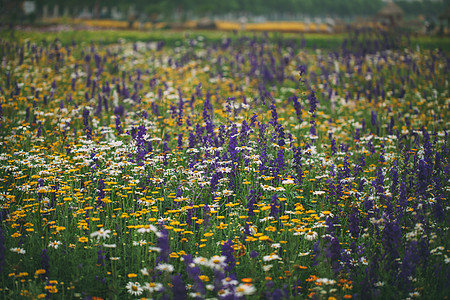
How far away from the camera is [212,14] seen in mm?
80000

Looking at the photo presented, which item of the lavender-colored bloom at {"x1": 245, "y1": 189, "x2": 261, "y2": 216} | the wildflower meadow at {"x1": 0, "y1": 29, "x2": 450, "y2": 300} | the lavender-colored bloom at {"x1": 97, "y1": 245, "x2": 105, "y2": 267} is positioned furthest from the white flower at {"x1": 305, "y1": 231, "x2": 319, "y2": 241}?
the lavender-colored bloom at {"x1": 97, "y1": 245, "x2": 105, "y2": 267}

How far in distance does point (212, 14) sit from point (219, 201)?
7966 centimetres

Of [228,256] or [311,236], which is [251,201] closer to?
[311,236]

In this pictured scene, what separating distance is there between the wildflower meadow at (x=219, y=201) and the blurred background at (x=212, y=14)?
12.3 m

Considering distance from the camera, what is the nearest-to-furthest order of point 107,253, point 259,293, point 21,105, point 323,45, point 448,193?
point 259,293 → point 107,253 → point 448,193 → point 21,105 → point 323,45

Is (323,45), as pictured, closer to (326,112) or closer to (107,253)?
(326,112)

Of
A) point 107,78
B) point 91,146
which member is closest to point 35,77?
point 107,78

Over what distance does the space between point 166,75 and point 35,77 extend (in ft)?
13.4

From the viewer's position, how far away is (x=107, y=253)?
4.55 m

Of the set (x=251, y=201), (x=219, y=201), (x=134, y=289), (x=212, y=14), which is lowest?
(x=134, y=289)

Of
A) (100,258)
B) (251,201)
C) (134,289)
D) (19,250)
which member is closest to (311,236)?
(251,201)

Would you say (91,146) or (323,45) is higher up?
(323,45)

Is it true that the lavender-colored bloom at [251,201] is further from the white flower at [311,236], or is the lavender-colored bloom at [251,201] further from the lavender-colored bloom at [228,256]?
the lavender-colored bloom at [228,256]

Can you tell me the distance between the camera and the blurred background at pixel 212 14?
28.3 m
